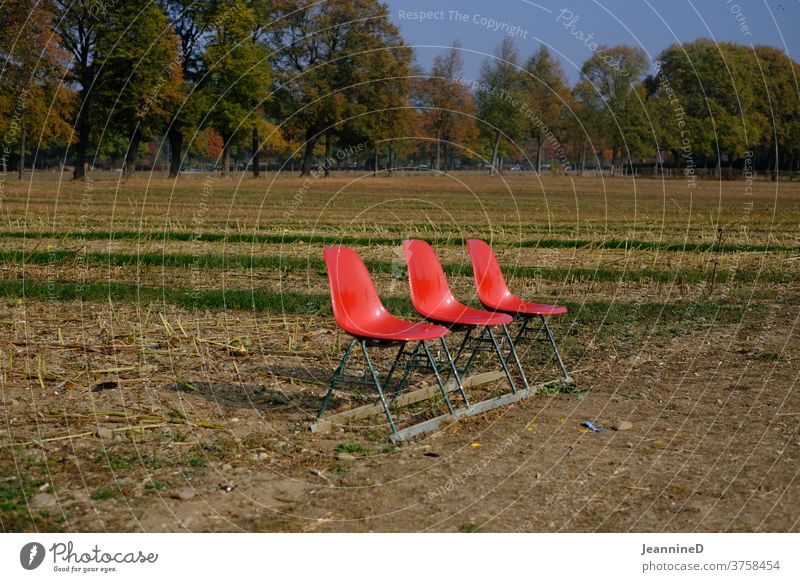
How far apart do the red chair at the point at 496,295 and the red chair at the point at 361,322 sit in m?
1.12

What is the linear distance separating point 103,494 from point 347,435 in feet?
6.15

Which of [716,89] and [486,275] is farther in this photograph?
[716,89]

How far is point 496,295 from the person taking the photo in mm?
8570

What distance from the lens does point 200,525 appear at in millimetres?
4992

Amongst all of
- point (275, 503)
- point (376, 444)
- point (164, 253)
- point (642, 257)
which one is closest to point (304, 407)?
point (376, 444)

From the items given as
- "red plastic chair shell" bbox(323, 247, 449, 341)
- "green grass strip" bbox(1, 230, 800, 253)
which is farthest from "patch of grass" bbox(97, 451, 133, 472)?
"green grass strip" bbox(1, 230, 800, 253)

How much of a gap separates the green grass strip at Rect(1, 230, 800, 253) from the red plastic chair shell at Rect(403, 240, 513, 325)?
9924 millimetres

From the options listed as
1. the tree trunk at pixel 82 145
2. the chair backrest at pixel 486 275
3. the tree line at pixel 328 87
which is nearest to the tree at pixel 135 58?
the tree line at pixel 328 87

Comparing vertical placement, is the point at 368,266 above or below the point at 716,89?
below

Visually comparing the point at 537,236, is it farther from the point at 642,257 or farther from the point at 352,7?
the point at 352,7

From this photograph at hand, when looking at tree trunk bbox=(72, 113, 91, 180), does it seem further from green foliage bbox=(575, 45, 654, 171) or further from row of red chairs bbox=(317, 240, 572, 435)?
row of red chairs bbox=(317, 240, 572, 435)

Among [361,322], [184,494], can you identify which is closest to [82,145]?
[361,322]

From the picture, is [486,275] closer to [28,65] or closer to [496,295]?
[496,295]

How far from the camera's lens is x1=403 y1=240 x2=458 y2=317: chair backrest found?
7652 millimetres
